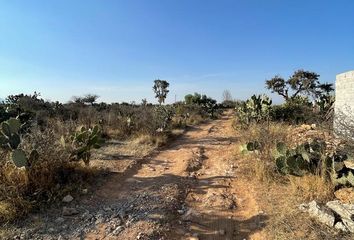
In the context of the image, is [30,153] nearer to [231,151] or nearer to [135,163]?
[135,163]

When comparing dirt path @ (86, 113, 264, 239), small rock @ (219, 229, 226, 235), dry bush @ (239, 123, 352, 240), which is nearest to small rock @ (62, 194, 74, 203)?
dirt path @ (86, 113, 264, 239)

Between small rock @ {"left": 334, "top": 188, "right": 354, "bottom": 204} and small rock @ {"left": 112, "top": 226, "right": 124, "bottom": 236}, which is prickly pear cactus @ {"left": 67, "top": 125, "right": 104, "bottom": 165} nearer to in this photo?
small rock @ {"left": 112, "top": 226, "right": 124, "bottom": 236}

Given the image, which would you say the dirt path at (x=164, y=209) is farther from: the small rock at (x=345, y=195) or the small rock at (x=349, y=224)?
the small rock at (x=345, y=195)

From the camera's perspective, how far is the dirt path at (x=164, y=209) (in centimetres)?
390

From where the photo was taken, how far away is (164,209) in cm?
454

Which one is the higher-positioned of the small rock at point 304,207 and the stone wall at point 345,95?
the stone wall at point 345,95

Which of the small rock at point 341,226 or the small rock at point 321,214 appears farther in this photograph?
the small rock at point 321,214

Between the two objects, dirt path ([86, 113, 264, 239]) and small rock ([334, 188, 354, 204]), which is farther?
small rock ([334, 188, 354, 204])

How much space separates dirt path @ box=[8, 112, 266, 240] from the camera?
390 cm

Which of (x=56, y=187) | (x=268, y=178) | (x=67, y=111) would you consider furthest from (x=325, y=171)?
(x=67, y=111)

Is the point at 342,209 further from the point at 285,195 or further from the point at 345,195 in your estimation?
the point at 285,195

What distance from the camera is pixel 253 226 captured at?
4.04 m

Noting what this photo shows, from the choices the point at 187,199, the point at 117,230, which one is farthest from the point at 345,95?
the point at 117,230

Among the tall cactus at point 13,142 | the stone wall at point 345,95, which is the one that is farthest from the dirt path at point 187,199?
the stone wall at point 345,95
